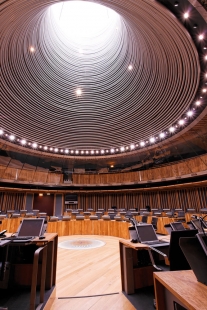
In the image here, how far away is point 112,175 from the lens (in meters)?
15.9

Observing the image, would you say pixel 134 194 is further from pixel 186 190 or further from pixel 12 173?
pixel 12 173

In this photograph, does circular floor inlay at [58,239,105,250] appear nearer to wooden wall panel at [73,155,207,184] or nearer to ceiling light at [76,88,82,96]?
wooden wall panel at [73,155,207,184]

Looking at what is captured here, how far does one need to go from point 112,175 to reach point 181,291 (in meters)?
14.8

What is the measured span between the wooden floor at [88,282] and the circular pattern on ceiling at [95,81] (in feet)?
27.7

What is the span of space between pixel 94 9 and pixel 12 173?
13.3 metres

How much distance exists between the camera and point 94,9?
506 inches

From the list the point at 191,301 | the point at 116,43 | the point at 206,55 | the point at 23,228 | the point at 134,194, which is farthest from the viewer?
the point at 134,194

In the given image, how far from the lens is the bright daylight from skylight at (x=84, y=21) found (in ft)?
40.5

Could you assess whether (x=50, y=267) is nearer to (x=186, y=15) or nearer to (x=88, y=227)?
(x=88, y=227)

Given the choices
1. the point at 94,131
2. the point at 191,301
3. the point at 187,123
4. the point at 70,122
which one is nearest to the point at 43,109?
the point at 70,122

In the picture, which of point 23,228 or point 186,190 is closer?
point 23,228

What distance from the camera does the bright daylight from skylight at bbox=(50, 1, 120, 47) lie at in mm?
12352

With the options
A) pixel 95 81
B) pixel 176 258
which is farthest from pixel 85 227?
pixel 95 81

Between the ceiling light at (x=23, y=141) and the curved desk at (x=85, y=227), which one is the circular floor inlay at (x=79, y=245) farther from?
the ceiling light at (x=23, y=141)
